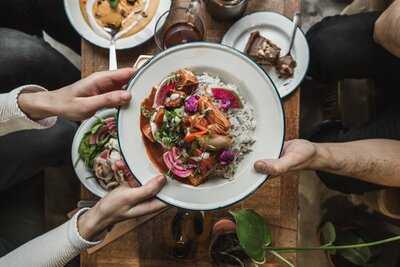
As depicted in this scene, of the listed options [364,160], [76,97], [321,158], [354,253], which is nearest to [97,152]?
[76,97]

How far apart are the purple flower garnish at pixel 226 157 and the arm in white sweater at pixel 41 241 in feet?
1.15

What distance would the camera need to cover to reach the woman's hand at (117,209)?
1.04 m

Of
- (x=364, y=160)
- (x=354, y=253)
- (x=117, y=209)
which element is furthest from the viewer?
(x=354, y=253)

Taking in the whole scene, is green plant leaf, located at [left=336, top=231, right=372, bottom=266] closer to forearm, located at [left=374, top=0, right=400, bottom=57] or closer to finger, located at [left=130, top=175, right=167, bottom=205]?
forearm, located at [left=374, top=0, right=400, bottom=57]

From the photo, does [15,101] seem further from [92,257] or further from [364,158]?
[364,158]

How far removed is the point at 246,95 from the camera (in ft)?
3.32

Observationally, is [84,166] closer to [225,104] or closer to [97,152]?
[97,152]

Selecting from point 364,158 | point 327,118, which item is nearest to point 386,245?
point 327,118

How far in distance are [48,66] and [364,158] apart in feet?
2.75

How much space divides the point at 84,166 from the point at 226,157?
388mm

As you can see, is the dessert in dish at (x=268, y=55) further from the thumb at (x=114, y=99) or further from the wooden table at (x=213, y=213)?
the thumb at (x=114, y=99)

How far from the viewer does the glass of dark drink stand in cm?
119

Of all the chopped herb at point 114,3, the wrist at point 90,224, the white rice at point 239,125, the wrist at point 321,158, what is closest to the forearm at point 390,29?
the wrist at point 321,158

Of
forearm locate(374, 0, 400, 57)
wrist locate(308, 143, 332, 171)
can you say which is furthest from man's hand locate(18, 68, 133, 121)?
forearm locate(374, 0, 400, 57)
